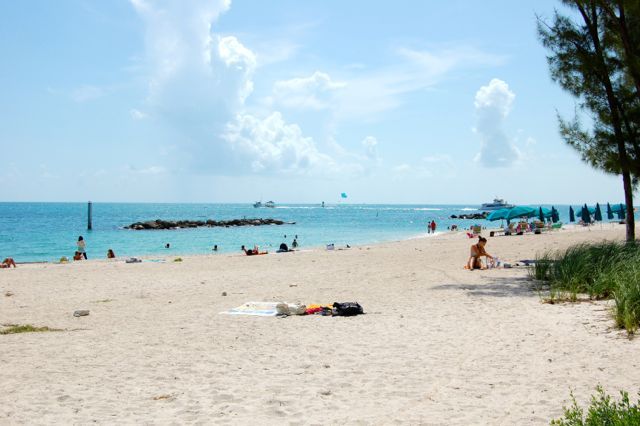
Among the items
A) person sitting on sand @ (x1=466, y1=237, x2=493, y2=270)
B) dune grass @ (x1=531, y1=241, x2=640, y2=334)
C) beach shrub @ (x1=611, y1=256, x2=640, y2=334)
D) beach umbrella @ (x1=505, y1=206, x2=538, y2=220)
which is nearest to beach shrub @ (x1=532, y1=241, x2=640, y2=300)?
dune grass @ (x1=531, y1=241, x2=640, y2=334)

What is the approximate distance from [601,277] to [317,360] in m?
6.22

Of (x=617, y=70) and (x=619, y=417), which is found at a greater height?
(x=617, y=70)

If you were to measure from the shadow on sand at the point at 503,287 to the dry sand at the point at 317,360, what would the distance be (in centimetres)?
4

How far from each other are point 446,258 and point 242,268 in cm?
774

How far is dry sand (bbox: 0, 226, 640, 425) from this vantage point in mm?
5441

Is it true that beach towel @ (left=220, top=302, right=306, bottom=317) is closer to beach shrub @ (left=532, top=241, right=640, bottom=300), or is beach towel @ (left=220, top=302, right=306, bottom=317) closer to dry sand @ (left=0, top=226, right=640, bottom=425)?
dry sand @ (left=0, top=226, right=640, bottom=425)

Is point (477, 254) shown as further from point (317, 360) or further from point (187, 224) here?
point (187, 224)

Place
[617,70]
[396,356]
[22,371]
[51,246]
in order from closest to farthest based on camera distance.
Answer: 1. [22,371]
2. [396,356]
3. [617,70]
4. [51,246]

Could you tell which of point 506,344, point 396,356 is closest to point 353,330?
point 396,356

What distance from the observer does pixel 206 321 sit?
10164 millimetres

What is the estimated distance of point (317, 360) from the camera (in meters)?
7.27

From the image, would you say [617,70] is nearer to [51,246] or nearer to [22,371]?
[22,371]

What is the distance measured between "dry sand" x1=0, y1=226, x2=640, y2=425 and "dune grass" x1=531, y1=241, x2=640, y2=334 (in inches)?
15.5

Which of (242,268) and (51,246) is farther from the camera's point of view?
(51,246)
